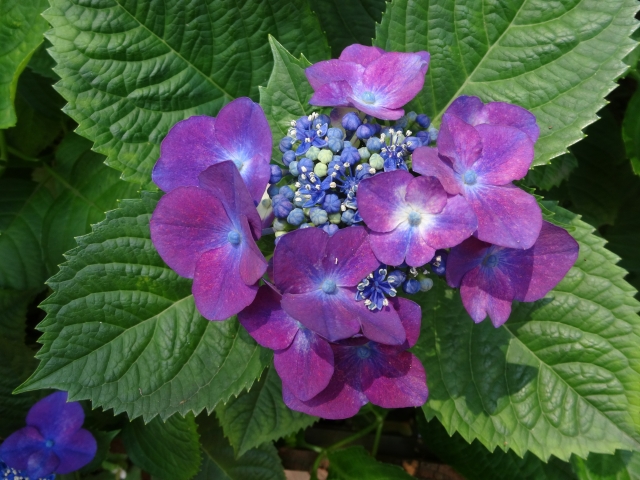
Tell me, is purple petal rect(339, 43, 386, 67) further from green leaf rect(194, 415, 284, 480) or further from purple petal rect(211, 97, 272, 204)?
green leaf rect(194, 415, 284, 480)

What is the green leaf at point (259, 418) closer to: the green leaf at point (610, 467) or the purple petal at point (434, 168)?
the green leaf at point (610, 467)

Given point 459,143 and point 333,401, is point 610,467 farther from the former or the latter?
point 459,143

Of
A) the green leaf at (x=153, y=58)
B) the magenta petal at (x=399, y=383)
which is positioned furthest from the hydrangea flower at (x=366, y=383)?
the green leaf at (x=153, y=58)

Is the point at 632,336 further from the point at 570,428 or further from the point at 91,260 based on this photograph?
the point at 91,260

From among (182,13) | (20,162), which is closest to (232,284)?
(182,13)

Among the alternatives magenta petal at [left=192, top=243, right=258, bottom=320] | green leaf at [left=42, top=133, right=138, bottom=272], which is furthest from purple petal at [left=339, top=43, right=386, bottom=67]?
green leaf at [left=42, top=133, right=138, bottom=272]
